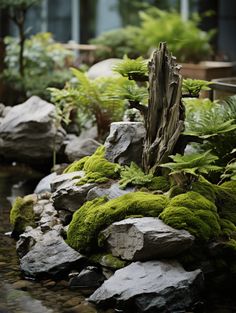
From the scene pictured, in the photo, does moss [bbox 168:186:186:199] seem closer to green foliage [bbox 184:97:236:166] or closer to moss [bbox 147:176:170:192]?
moss [bbox 147:176:170:192]

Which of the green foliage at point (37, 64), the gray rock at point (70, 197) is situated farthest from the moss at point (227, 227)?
the green foliage at point (37, 64)


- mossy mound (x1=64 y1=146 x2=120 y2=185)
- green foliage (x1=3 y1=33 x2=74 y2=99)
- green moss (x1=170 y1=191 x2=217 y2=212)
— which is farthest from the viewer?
green foliage (x1=3 y1=33 x2=74 y2=99)

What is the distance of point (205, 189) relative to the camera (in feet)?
25.8

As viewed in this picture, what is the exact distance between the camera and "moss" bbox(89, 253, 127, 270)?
7211 millimetres

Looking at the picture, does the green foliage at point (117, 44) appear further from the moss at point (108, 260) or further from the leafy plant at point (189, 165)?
the moss at point (108, 260)

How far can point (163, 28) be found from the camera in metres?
18.4

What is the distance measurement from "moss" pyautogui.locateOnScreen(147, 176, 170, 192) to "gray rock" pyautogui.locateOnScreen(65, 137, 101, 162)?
152 inches

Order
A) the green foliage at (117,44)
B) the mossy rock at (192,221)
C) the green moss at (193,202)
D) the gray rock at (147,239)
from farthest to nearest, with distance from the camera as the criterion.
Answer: the green foliage at (117,44), the green moss at (193,202), the mossy rock at (192,221), the gray rock at (147,239)

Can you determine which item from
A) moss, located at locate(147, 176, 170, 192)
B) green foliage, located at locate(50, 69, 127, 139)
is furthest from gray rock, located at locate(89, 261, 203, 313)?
green foliage, located at locate(50, 69, 127, 139)

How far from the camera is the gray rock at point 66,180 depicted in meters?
8.74

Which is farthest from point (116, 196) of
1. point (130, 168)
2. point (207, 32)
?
point (207, 32)

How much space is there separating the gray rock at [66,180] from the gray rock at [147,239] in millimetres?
1576

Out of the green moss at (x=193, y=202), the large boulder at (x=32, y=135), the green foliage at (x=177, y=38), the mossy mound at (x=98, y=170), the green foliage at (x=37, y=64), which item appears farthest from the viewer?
the green foliage at (x=177, y=38)

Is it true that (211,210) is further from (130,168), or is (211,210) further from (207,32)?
(207,32)
